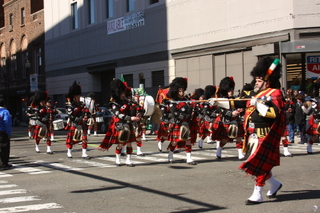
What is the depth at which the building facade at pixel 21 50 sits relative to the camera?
1793 inches

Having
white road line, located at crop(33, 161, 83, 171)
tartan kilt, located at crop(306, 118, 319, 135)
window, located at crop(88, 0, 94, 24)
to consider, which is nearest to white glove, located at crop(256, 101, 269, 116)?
white road line, located at crop(33, 161, 83, 171)

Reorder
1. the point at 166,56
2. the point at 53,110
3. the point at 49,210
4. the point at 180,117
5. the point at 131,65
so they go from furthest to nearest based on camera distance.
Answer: the point at 131,65
the point at 166,56
the point at 53,110
the point at 180,117
the point at 49,210

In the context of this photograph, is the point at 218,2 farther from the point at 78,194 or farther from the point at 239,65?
the point at 78,194

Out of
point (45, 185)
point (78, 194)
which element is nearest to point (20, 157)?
point (45, 185)

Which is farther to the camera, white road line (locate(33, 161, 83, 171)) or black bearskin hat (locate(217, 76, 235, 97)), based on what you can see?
black bearskin hat (locate(217, 76, 235, 97))

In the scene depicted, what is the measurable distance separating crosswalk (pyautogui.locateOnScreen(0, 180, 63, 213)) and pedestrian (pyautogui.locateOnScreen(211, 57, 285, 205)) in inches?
120

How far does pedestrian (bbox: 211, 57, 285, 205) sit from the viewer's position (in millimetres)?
6914

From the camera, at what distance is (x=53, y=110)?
1723 centimetres

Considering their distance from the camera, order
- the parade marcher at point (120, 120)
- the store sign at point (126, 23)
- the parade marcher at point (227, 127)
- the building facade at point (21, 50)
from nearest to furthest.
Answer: the parade marcher at point (120, 120) < the parade marcher at point (227, 127) < the store sign at point (126, 23) < the building facade at point (21, 50)

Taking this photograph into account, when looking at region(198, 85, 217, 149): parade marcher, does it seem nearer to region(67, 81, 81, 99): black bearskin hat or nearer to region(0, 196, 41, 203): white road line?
region(67, 81, 81, 99): black bearskin hat

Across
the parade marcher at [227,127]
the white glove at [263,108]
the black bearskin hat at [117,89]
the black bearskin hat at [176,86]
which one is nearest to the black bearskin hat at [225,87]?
the parade marcher at [227,127]

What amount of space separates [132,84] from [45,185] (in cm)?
2433

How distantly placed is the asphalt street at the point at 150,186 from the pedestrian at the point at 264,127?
1.45ft

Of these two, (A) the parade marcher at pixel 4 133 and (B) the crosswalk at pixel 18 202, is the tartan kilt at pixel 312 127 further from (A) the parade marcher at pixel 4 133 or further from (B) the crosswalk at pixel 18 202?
(A) the parade marcher at pixel 4 133
